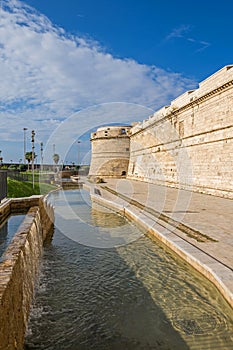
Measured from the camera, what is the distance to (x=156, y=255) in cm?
568

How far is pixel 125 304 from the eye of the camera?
12.6ft

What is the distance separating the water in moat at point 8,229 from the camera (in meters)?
4.94

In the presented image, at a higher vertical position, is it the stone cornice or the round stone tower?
the stone cornice

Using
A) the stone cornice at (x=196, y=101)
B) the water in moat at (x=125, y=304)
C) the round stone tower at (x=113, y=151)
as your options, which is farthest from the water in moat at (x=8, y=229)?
the round stone tower at (x=113, y=151)

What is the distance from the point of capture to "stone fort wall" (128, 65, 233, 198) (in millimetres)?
13141

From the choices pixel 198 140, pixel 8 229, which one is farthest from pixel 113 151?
pixel 8 229

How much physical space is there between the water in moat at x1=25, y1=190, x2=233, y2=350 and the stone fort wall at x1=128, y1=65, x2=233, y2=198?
8.74 m

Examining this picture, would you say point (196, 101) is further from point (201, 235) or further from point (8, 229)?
point (8, 229)

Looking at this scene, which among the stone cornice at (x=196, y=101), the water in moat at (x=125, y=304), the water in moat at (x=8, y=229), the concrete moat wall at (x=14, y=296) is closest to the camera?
the concrete moat wall at (x=14, y=296)

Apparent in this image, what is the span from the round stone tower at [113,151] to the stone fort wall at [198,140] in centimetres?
936

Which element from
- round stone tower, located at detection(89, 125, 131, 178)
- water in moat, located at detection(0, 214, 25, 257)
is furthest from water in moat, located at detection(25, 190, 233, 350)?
round stone tower, located at detection(89, 125, 131, 178)

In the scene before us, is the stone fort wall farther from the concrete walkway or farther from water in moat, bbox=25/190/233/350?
water in moat, bbox=25/190/233/350

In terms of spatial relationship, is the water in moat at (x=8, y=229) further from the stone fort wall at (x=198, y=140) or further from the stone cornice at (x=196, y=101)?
the stone cornice at (x=196, y=101)

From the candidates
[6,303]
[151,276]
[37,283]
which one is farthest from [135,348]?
[37,283]
